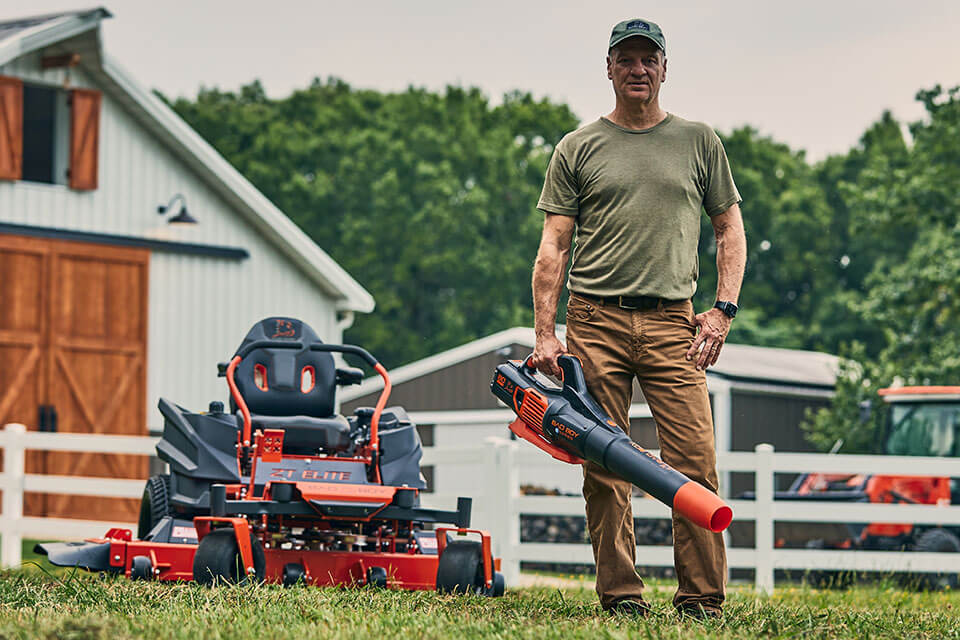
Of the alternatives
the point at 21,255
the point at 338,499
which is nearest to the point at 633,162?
the point at 338,499

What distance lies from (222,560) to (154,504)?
5.09ft

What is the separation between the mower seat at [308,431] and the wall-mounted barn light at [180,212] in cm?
941

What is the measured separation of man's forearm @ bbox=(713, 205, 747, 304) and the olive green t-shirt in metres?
0.06

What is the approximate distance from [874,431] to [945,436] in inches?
271

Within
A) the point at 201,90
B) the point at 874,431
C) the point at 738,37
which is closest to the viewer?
the point at 874,431

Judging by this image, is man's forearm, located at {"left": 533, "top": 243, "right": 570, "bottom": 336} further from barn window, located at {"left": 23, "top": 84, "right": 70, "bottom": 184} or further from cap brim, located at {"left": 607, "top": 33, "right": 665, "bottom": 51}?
barn window, located at {"left": 23, "top": 84, "right": 70, "bottom": 184}

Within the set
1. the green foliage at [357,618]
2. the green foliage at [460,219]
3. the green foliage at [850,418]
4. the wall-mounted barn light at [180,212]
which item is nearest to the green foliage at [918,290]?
the green foliage at [850,418]

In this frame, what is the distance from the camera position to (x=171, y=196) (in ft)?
56.1

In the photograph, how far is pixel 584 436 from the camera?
521 centimetres

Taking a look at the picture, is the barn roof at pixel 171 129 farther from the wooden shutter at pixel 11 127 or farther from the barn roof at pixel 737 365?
the barn roof at pixel 737 365

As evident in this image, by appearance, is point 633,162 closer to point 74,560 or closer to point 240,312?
point 74,560

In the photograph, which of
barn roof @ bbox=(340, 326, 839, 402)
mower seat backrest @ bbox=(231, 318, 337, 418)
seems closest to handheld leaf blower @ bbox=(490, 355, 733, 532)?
mower seat backrest @ bbox=(231, 318, 337, 418)

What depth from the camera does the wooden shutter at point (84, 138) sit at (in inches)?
640

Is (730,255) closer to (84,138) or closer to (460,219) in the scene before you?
(84,138)
